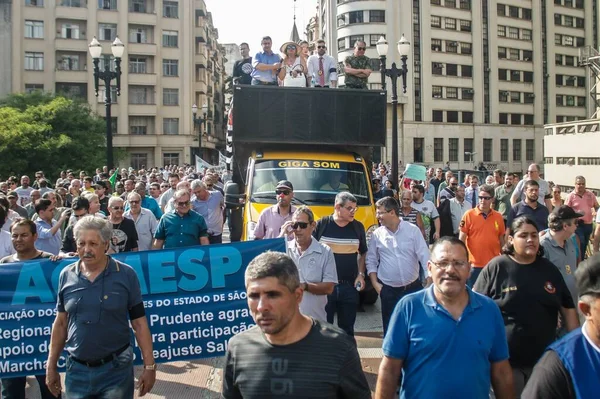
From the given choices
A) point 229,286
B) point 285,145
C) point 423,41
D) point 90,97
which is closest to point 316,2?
point 423,41

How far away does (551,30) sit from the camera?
71.9 metres

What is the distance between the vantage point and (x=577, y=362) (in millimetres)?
2551

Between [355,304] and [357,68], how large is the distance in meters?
7.94

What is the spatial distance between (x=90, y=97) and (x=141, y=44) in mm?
7147

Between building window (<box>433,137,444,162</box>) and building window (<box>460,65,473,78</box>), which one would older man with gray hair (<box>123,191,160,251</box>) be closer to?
building window (<box>433,137,444,162</box>)

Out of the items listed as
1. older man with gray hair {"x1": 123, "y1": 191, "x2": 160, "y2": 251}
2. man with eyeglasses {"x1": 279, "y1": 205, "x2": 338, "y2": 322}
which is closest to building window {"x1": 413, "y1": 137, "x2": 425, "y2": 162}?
older man with gray hair {"x1": 123, "y1": 191, "x2": 160, "y2": 251}

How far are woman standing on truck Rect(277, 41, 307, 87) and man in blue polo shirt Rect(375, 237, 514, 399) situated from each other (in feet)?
31.4

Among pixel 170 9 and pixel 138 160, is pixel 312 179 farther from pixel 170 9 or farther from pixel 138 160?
pixel 170 9

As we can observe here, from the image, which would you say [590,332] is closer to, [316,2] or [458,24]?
[458,24]

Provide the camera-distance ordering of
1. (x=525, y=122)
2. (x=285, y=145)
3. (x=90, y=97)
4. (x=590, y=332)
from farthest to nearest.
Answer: (x=525, y=122), (x=90, y=97), (x=285, y=145), (x=590, y=332)

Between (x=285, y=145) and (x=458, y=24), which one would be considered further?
(x=458, y=24)

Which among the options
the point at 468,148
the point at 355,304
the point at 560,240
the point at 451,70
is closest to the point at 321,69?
the point at 355,304

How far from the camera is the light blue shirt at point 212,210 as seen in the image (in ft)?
35.0

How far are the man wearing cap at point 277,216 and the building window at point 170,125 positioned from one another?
56.8 metres
